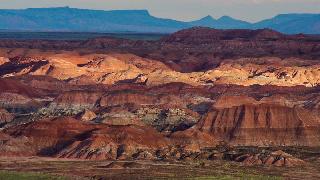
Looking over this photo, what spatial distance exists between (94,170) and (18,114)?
63191 mm

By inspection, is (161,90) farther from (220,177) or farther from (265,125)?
(220,177)

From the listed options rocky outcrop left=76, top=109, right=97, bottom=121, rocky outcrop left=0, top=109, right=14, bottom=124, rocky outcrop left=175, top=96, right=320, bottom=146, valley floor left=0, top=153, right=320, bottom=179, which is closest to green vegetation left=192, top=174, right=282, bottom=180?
valley floor left=0, top=153, right=320, bottom=179

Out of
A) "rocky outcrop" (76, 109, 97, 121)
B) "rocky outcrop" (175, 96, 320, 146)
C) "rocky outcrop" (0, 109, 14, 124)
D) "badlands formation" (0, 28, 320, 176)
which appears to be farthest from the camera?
"rocky outcrop" (0, 109, 14, 124)

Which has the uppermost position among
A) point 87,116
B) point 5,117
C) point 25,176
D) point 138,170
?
point 25,176

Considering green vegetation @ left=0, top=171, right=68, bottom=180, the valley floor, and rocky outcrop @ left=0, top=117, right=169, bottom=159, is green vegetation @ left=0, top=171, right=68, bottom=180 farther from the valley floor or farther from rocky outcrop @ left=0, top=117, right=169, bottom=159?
rocky outcrop @ left=0, top=117, right=169, bottom=159

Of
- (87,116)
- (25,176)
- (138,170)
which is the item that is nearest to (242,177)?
(138,170)

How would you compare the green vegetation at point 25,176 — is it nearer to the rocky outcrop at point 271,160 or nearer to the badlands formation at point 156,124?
the badlands formation at point 156,124

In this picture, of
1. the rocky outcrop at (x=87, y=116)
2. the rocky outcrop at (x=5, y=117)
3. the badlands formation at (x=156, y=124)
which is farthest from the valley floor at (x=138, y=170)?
the rocky outcrop at (x=5, y=117)

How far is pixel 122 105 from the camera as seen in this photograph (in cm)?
16462

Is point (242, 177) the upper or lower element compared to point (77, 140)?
upper

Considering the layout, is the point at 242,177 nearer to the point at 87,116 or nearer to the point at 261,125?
the point at 261,125

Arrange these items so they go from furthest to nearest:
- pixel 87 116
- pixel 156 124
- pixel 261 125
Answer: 1. pixel 87 116
2. pixel 156 124
3. pixel 261 125

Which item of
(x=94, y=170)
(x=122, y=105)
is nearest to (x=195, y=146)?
(x=94, y=170)

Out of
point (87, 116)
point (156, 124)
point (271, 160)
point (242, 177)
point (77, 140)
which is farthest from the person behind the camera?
point (87, 116)
